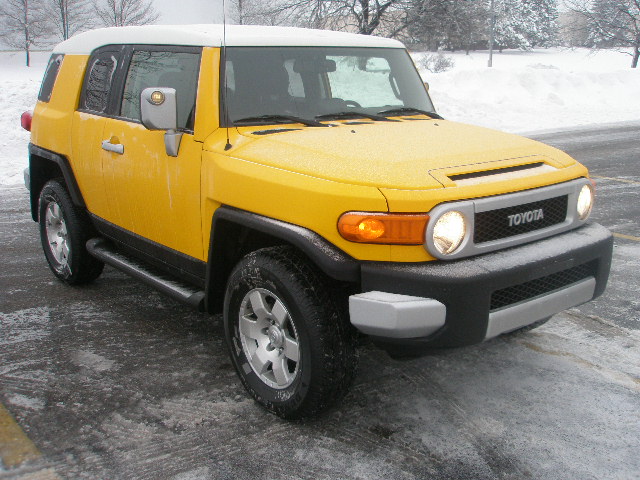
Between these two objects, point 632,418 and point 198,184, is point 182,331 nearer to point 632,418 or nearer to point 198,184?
point 198,184

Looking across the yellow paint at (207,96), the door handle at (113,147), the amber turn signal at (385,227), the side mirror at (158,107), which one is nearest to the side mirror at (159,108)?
the side mirror at (158,107)

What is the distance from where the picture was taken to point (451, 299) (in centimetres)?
293

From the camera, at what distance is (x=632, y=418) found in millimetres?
3465

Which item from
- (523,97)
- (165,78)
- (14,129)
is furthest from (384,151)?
(523,97)

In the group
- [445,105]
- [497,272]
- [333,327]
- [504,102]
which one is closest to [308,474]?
[333,327]

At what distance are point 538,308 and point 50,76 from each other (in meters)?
4.18

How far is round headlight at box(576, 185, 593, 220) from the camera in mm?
3643

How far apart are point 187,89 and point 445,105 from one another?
16.2 meters

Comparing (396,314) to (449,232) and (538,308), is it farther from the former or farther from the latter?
(538,308)

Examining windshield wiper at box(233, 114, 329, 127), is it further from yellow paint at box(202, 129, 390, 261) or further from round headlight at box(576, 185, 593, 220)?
round headlight at box(576, 185, 593, 220)

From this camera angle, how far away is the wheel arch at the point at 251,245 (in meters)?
3.05

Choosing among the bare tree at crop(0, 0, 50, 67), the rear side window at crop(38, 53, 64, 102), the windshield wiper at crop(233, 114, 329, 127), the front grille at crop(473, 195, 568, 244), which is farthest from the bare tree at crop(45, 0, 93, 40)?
the front grille at crop(473, 195, 568, 244)

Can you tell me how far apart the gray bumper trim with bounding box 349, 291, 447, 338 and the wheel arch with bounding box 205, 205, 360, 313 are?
151mm

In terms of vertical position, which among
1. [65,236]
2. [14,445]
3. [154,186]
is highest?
[154,186]
